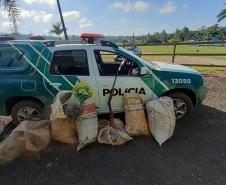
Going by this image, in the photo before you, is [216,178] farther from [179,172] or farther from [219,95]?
[219,95]

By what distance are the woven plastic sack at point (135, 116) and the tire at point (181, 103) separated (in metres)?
0.85

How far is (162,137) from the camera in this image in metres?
3.80

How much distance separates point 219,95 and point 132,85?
11.2 ft

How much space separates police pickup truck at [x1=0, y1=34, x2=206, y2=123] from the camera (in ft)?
13.4

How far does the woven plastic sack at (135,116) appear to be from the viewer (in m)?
3.93

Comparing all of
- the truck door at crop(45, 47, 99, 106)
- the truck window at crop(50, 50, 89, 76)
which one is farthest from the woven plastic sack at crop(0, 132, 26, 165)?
the truck window at crop(50, 50, 89, 76)

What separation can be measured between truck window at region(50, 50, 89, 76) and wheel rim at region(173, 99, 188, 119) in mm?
1912

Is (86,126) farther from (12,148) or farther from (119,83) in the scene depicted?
(12,148)

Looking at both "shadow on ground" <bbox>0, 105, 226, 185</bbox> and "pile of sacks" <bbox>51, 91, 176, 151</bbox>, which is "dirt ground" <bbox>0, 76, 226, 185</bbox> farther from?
"pile of sacks" <bbox>51, 91, 176, 151</bbox>

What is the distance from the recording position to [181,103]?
4.54m

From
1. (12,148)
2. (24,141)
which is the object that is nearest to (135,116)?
(24,141)

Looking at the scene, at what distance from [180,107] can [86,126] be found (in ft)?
6.73

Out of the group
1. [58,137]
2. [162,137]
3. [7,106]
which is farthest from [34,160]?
[162,137]

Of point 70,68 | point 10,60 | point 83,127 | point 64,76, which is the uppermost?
point 10,60
